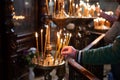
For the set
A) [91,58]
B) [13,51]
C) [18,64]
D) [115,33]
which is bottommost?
[18,64]

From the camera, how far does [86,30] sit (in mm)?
6098

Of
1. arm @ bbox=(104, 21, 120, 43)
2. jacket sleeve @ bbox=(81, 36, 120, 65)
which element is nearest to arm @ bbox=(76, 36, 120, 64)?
jacket sleeve @ bbox=(81, 36, 120, 65)

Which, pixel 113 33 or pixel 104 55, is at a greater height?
pixel 104 55

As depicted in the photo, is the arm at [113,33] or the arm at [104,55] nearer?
the arm at [104,55]

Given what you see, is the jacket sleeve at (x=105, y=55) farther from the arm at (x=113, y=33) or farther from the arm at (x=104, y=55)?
the arm at (x=113, y=33)

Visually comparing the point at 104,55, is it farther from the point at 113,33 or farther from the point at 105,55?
the point at 113,33

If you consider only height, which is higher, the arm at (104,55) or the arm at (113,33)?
the arm at (104,55)

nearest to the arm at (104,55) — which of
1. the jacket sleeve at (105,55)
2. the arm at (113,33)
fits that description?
the jacket sleeve at (105,55)

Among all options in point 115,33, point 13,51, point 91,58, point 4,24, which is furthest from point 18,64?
point 91,58

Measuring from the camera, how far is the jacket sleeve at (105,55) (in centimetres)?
185

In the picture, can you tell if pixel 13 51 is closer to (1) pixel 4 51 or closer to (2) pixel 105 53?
(1) pixel 4 51

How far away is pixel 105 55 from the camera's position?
6.19 feet

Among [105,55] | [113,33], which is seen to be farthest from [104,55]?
[113,33]

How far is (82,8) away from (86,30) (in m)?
0.53
